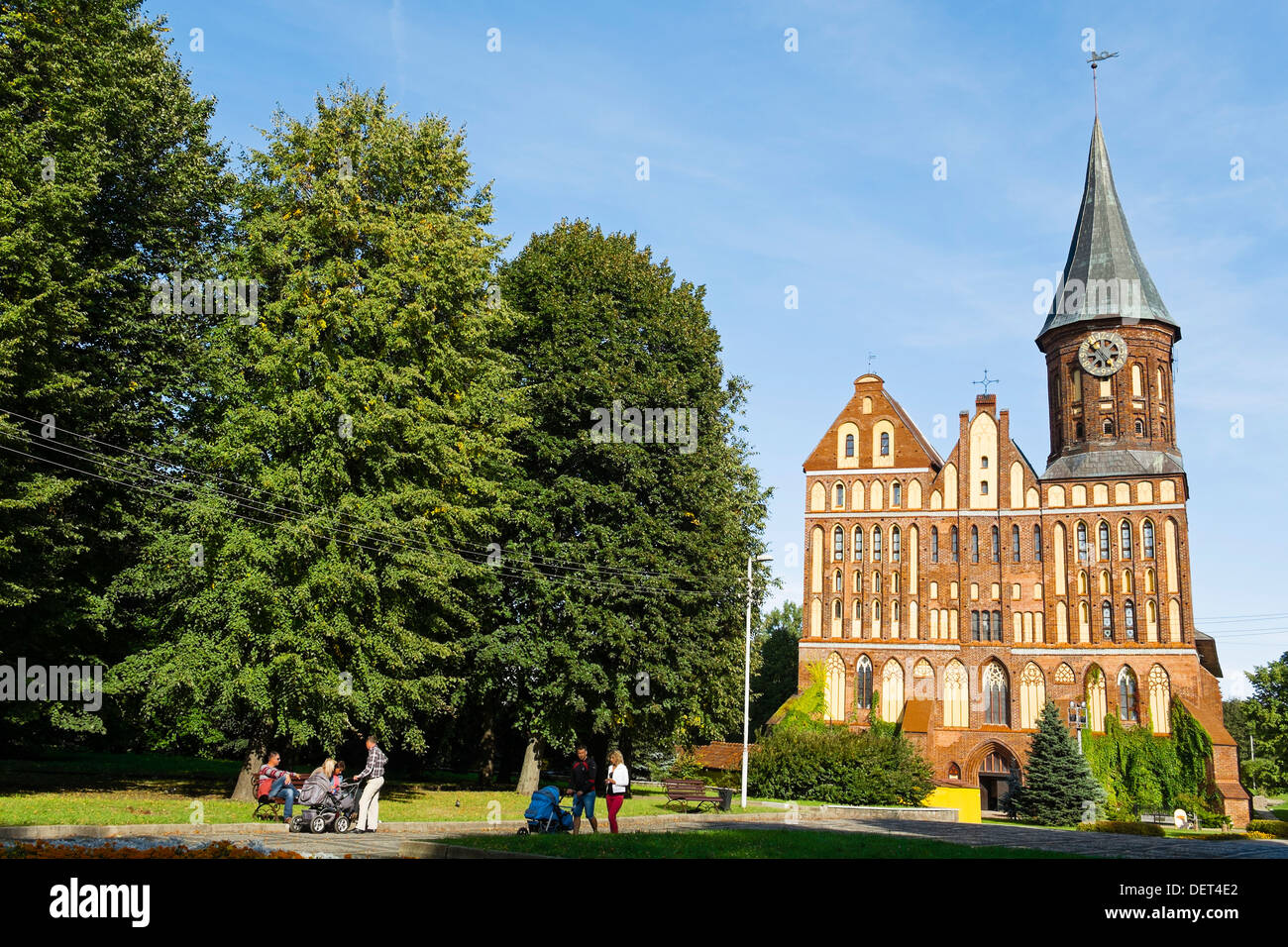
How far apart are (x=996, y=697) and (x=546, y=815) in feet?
134

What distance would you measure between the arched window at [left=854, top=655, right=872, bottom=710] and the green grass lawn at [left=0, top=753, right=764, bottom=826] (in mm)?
20747

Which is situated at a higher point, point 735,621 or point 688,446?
point 688,446

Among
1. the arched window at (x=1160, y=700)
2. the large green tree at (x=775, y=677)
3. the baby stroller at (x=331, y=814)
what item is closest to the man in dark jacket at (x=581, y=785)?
the baby stroller at (x=331, y=814)

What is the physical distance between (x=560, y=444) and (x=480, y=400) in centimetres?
521

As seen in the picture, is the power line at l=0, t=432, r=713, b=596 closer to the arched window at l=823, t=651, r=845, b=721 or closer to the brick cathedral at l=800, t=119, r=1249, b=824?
the arched window at l=823, t=651, r=845, b=721

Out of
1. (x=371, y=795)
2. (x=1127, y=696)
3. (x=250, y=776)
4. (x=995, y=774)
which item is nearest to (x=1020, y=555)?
Result: (x=1127, y=696)

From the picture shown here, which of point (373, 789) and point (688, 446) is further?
point (688, 446)

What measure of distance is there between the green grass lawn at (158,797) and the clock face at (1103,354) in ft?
116

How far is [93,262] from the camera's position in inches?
944

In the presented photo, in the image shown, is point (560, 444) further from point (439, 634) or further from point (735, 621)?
point (735, 621)

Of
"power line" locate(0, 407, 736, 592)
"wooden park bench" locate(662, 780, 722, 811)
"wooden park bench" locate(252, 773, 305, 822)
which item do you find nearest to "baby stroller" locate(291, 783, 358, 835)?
"wooden park bench" locate(252, 773, 305, 822)

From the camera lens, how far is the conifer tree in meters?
43.4

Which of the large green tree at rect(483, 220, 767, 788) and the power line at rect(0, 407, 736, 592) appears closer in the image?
the power line at rect(0, 407, 736, 592)

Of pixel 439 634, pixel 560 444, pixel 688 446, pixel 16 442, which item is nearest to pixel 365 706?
pixel 439 634
